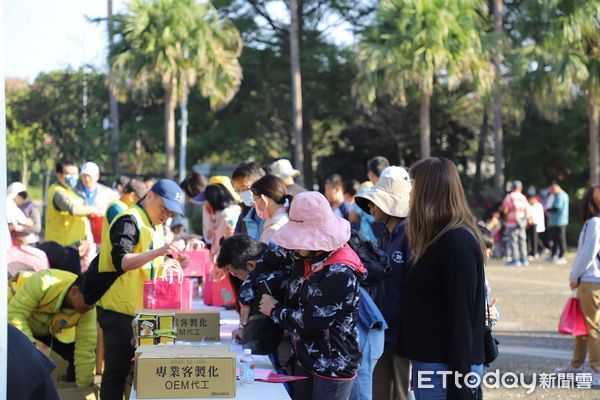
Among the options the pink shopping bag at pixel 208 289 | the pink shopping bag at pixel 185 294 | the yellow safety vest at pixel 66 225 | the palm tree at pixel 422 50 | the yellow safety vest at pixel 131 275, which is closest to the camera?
the pink shopping bag at pixel 185 294

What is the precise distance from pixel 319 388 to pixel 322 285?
0.52 metres

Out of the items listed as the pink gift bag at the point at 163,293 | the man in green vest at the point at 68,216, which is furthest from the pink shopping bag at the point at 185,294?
the man in green vest at the point at 68,216

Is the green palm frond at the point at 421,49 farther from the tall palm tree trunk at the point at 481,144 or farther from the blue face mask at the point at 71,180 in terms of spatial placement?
the blue face mask at the point at 71,180

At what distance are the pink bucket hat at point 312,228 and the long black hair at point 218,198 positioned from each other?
14.4 ft

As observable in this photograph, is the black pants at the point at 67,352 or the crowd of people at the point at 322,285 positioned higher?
the crowd of people at the point at 322,285

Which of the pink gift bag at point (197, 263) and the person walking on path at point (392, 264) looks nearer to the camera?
the person walking on path at point (392, 264)

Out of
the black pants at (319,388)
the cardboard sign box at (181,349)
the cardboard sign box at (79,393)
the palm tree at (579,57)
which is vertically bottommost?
the cardboard sign box at (79,393)

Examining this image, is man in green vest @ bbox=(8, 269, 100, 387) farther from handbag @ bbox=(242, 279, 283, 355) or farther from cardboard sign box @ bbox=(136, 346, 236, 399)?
cardboard sign box @ bbox=(136, 346, 236, 399)

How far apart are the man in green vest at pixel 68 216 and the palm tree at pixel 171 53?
613 inches

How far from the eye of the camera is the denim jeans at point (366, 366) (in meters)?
4.85

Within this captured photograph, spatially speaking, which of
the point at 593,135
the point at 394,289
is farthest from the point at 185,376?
the point at 593,135

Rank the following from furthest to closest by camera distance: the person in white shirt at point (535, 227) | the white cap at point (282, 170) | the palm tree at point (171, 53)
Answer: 1. the palm tree at point (171, 53)
2. the person in white shirt at point (535, 227)
3. the white cap at point (282, 170)

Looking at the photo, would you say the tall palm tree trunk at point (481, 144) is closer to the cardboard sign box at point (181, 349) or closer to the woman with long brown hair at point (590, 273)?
the woman with long brown hair at point (590, 273)

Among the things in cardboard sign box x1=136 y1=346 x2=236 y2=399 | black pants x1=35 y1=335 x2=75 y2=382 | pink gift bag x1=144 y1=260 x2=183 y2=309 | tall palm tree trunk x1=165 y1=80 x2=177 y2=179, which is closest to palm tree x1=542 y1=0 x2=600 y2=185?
tall palm tree trunk x1=165 y1=80 x2=177 y2=179
